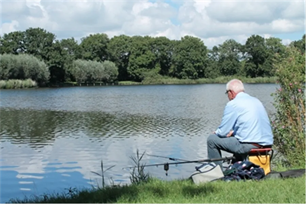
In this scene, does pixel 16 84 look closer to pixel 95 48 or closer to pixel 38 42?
pixel 38 42

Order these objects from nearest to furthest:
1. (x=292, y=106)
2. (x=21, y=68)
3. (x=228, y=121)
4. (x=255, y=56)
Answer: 1. (x=228, y=121)
2. (x=292, y=106)
3. (x=21, y=68)
4. (x=255, y=56)

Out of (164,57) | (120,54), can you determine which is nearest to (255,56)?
(164,57)

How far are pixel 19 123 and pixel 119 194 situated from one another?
16302mm

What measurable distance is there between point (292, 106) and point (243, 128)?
2124 millimetres

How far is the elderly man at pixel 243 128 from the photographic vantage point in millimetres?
6312

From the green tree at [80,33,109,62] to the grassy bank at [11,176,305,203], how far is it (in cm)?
8793

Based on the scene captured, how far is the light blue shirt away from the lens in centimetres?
631

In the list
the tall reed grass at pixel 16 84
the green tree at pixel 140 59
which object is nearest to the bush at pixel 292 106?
the tall reed grass at pixel 16 84

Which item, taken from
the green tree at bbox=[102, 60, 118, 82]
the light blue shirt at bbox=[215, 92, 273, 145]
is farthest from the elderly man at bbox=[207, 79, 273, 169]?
the green tree at bbox=[102, 60, 118, 82]

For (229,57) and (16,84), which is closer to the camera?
(16,84)

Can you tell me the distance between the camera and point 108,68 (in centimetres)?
8281

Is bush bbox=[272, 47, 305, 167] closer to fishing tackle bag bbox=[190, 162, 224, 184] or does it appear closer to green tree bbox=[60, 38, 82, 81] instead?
fishing tackle bag bbox=[190, 162, 224, 184]

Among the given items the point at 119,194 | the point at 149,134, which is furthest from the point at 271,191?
the point at 149,134

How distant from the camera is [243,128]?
250 inches
